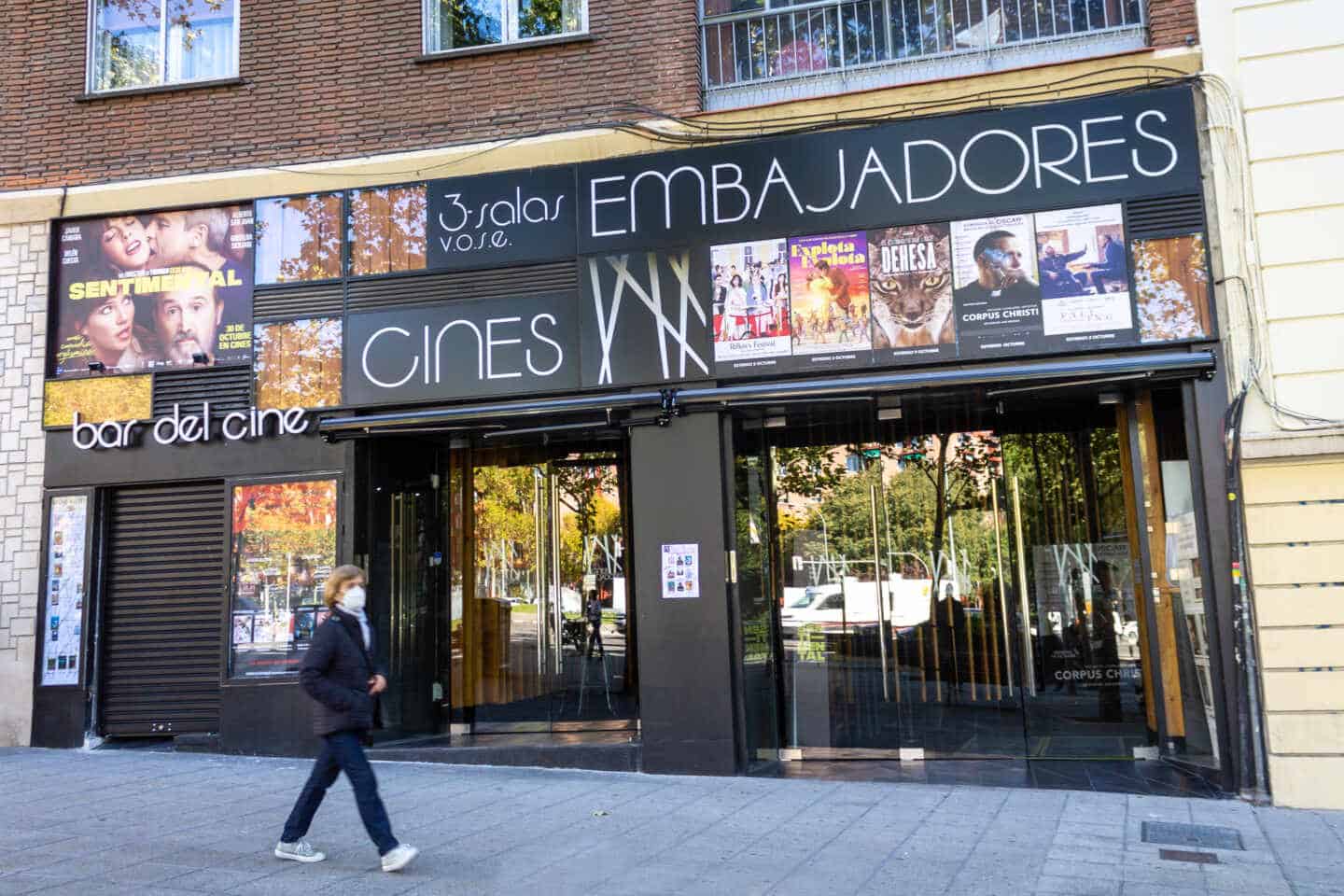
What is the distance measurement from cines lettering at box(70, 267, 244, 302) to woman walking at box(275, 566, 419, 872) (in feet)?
18.5

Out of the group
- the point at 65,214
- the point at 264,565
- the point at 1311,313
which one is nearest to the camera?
the point at 1311,313

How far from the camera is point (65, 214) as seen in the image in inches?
432

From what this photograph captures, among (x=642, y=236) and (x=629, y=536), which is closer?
Answer: (x=642, y=236)

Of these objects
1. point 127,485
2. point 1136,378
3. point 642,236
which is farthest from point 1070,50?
point 127,485

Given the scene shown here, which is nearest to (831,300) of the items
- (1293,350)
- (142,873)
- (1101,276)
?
(1101,276)

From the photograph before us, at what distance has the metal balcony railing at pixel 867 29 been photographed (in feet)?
31.3

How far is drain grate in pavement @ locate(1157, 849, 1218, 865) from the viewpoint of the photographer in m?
6.19

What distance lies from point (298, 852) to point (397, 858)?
2.44 feet

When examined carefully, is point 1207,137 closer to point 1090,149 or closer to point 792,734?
point 1090,149

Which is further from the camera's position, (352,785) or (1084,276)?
(1084,276)

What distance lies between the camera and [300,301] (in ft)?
34.1

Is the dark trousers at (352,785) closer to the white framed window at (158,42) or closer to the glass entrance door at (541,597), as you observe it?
the glass entrance door at (541,597)

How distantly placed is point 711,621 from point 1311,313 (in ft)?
17.1

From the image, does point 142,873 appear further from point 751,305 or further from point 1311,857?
point 1311,857
